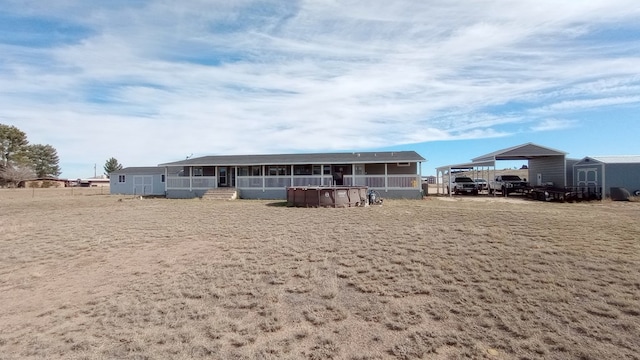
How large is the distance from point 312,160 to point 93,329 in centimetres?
2330

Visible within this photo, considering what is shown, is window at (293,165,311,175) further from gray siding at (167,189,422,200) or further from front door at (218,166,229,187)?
front door at (218,166,229,187)

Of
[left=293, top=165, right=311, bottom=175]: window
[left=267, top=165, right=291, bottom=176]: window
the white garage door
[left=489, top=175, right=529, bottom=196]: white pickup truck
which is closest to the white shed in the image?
the white garage door

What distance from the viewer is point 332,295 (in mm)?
6316

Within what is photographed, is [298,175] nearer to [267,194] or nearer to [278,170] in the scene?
[278,170]

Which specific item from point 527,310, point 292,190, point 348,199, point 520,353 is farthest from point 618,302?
point 292,190

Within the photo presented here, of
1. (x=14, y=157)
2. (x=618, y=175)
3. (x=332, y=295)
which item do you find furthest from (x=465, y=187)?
(x=14, y=157)

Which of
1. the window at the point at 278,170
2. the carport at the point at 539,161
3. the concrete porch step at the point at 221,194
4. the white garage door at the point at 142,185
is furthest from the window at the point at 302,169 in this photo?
the white garage door at the point at 142,185

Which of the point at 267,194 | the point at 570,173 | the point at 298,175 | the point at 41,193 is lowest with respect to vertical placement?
the point at 267,194

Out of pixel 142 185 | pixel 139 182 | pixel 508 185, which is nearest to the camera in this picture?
pixel 508 185

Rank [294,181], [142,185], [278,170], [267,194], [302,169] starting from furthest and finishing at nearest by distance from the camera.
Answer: [142,185]
[278,170]
[302,169]
[267,194]
[294,181]

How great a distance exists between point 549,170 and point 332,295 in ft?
99.1

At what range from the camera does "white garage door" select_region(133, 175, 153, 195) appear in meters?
38.9

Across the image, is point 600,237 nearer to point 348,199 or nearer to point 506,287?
point 506,287

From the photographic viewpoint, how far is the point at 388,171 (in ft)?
94.0
